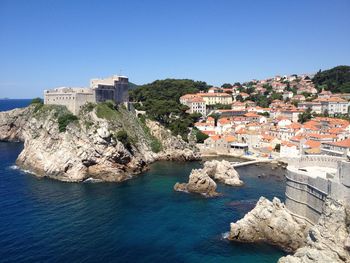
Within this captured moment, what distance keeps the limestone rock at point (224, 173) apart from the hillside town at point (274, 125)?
12.6m

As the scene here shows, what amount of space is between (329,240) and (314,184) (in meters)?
5.00

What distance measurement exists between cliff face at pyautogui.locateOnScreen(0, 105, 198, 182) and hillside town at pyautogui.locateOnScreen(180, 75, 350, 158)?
11971 millimetres

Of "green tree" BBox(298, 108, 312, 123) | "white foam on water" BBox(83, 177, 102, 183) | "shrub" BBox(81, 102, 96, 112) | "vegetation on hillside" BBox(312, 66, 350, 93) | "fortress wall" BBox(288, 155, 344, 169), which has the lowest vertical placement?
"white foam on water" BBox(83, 177, 102, 183)

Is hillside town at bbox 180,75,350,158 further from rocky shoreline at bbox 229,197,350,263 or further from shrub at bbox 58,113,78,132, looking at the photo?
shrub at bbox 58,113,78,132

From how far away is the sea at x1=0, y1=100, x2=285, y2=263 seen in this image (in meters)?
24.8

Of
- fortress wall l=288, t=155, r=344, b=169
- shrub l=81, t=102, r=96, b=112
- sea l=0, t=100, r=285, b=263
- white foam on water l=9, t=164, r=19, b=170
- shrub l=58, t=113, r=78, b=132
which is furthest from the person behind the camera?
shrub l=81, t=102, r=96, b=112

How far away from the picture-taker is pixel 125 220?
1236 inches

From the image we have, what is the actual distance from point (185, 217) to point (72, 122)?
85.5ft

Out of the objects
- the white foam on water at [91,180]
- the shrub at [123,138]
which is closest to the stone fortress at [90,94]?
the shrub at [123,138]

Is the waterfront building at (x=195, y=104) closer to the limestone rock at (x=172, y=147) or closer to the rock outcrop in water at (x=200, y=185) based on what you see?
the limestone rock at (x=172, y=147)

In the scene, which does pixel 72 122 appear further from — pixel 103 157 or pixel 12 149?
pixel 12 149

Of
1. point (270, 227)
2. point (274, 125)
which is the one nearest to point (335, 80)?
point (274, 125)

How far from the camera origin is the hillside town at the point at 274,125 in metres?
58.4

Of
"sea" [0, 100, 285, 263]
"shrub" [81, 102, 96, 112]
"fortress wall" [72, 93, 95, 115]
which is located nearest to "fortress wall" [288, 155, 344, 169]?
"sea" [0, 100, 285, 263]
